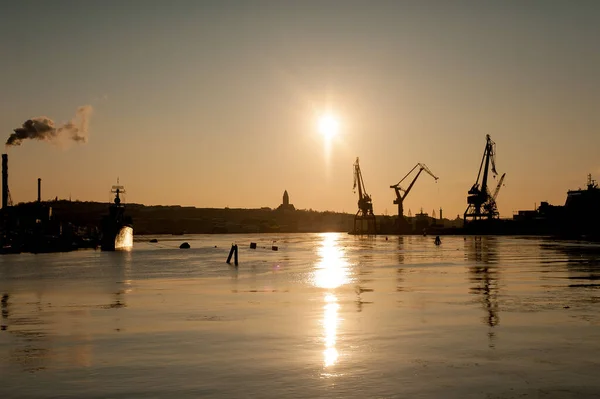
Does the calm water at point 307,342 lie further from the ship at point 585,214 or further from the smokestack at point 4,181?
the ship at point 585,214

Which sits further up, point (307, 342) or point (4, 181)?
point (4, 181)

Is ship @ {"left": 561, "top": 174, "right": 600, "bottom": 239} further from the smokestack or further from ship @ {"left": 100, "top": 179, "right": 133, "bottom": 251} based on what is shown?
the smokestack

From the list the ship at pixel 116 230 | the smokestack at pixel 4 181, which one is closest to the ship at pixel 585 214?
the ship at pixel 116 230

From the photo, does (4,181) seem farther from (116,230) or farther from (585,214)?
(585,214)

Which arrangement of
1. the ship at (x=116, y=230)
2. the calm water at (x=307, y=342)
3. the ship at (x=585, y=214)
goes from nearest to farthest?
the calm water at (x=307, y=342), the ship at (x=116, y=230), the ship at (x=585, y=214)

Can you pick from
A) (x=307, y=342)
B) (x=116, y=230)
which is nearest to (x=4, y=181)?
(x=116, y=230)

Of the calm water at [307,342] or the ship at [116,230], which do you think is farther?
the ship at [116,230]

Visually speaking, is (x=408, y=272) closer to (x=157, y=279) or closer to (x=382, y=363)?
(x=157, y=279)

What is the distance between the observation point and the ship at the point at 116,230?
12744 cm

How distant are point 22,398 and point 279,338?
31.8 ft

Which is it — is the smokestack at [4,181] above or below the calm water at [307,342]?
above

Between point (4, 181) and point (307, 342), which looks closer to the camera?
point (307, 342)

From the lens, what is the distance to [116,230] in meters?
132

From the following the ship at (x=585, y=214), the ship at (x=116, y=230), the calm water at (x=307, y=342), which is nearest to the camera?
the calm water at (x=307, y=342)
